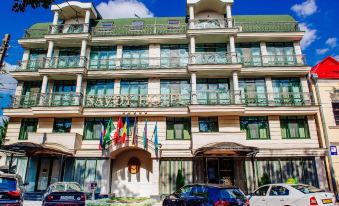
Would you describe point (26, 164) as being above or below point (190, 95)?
below

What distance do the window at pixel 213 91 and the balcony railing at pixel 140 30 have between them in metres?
5.24

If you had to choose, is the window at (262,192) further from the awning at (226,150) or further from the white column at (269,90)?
the white column at (269,90)

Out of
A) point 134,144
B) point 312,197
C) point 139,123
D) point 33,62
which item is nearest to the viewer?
point 312,197

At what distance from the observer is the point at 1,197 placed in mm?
9148

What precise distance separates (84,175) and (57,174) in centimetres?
235

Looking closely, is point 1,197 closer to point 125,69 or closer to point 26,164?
point 26,164

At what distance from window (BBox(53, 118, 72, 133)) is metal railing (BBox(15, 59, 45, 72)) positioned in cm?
528

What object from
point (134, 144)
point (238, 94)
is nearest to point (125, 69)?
point (134, 144)

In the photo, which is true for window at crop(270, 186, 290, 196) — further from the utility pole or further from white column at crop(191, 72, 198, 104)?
the utility pole

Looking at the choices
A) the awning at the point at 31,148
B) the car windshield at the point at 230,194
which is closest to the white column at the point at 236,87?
the car windshield at the point at 230,194

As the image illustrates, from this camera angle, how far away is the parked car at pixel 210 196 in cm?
861

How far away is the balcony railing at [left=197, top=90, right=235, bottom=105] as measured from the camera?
1997 cm

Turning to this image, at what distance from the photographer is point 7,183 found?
9703 millimetres

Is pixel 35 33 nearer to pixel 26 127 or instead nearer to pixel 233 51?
pixel 26 127
